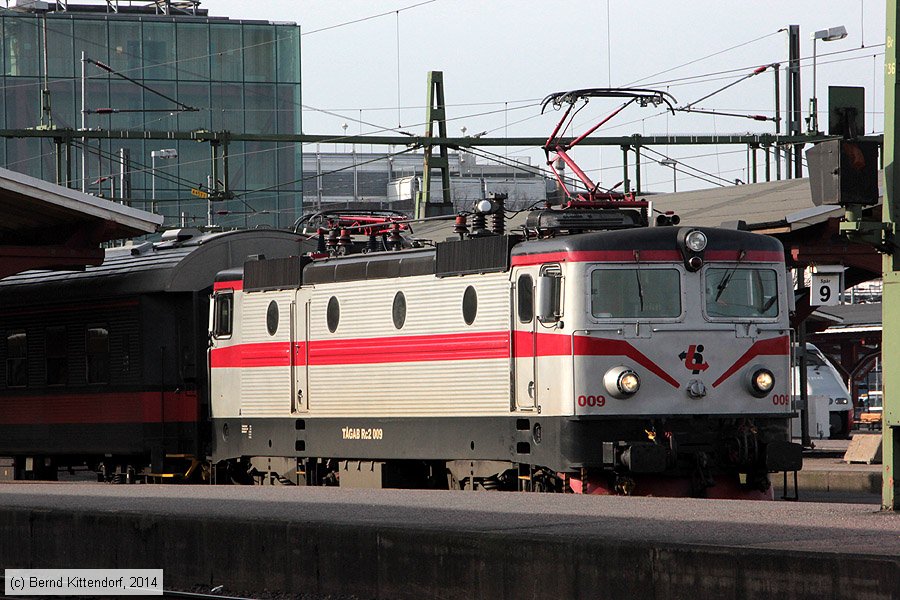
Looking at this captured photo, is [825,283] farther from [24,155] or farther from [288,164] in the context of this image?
[24,155]

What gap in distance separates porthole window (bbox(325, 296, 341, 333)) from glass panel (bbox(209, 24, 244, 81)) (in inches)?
1924

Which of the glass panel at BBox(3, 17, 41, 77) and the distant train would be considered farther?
the glass panel at BBox(3, 17, 41, 77)

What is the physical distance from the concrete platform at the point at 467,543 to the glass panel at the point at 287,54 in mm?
52250

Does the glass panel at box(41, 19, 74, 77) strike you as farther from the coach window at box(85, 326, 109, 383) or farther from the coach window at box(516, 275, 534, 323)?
the coach window at box(516, 275, 534, 323)

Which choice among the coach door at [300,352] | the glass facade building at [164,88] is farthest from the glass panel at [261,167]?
the coach door at [300,352]

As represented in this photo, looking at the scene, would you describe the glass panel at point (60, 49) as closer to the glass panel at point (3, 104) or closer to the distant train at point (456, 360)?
the glass panel at point (3, 104)

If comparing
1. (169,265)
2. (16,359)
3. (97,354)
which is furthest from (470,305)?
(16,359)

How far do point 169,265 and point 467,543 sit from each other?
41.9 ft

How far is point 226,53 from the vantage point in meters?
67.4

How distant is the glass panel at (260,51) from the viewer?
67.6 metres

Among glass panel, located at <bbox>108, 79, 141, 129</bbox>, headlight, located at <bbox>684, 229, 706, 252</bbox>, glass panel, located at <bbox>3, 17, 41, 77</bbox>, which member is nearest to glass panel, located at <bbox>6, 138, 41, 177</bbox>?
glass panel, located at <bbox>3, 17, 41, 77</bbox>

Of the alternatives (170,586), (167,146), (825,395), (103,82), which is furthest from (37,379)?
(167,146)

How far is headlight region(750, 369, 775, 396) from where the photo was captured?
1694cm

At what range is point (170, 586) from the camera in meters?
13.4
